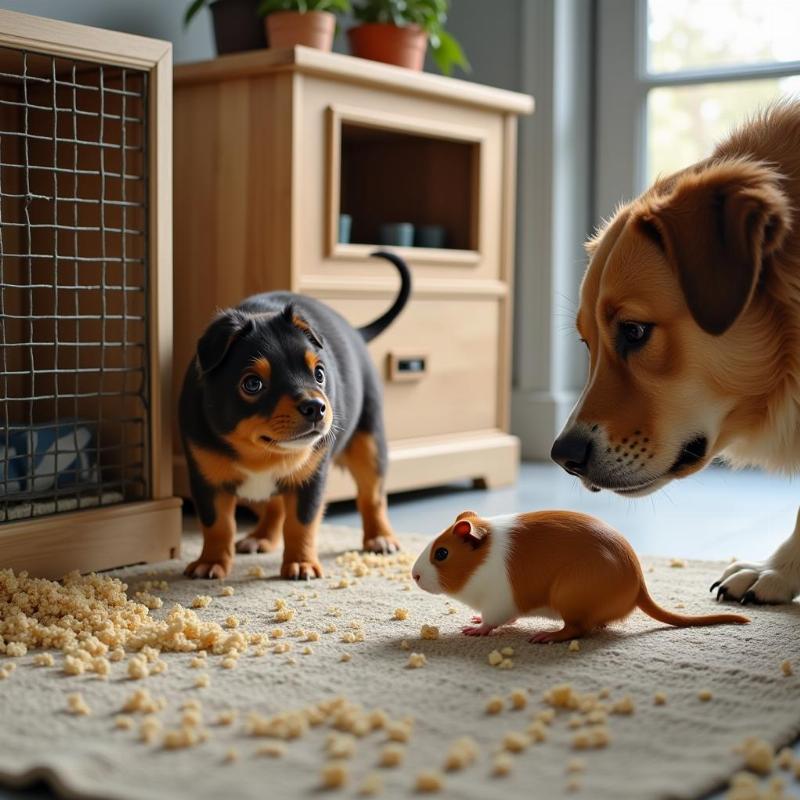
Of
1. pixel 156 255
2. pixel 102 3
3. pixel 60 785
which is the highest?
pixel 102 3

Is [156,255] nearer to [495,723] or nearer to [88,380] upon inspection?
[88,380]

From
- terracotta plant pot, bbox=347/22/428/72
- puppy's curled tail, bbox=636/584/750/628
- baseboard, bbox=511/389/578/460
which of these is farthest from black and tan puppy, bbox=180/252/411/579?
baseboard, bbox=511/389/578/460

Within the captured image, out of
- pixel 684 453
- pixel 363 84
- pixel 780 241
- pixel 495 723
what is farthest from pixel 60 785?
pixel 363 84

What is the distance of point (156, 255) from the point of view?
219cm

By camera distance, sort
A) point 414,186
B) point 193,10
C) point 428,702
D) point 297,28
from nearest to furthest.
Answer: point 428,702 < point 297,28 < point 193,10 < point 414,186

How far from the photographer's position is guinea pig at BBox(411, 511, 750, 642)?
162cm

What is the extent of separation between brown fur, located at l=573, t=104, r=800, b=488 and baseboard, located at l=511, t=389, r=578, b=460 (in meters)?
2.13

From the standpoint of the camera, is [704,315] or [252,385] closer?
[704,315]

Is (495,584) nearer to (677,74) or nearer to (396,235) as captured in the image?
(396,235)

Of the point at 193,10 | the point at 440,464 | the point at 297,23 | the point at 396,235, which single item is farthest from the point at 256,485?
the point at 193,10

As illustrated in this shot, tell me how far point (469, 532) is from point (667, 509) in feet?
4.59

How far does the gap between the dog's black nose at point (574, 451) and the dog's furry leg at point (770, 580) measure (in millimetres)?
451

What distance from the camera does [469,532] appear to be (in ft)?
Answer: 5.42

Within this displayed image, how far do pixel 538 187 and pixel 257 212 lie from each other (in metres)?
1.44
